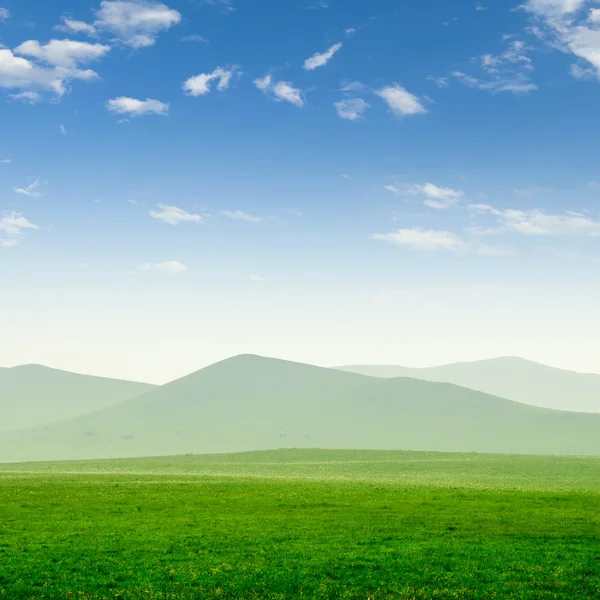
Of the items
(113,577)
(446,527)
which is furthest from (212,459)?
(113,577)

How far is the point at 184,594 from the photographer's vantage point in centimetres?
2488

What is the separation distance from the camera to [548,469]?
111m

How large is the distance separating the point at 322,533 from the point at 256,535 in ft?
11.4

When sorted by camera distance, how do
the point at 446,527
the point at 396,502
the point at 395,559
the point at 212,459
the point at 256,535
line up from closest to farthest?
the point at 395,559 < the point at 256,535 < the point at 446,527 < the point at 396,502 < the point at 212,459

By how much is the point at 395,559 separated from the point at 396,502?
2006 centimetres

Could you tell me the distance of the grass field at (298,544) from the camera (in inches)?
1020

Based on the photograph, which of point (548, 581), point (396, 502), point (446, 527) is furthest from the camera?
point (396, 502)

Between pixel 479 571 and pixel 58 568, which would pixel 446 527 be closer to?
pixel 479 571

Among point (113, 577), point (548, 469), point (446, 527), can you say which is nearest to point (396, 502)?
point (446, 527)

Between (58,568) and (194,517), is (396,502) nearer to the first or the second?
(194,517)

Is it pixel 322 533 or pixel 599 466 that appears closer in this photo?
pixel 322 533

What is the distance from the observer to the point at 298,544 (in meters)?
33.3

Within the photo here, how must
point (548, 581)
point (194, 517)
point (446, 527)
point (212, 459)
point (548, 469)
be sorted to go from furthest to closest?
1. point (212, 459)
2. point (548, 469)
3. point (194, 517)
4. point (446, 527)
5. point (548, 581)

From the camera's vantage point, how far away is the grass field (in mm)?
25906
